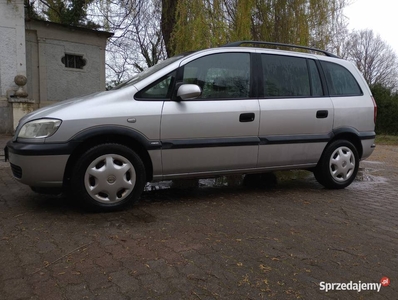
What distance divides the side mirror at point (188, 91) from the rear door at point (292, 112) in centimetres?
94

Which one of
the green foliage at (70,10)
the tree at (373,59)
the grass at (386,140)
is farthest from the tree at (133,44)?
the tree at (373,59)

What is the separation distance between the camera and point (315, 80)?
473 centimetres

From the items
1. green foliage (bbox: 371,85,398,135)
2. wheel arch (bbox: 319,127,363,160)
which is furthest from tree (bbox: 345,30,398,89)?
wheel arch (bbox: 319,127,363,160)

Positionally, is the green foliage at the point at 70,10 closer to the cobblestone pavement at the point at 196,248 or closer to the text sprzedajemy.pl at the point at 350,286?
the cobblestone pavement at the point at 196,248

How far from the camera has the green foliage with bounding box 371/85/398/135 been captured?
2052 cm

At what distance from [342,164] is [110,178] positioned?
10.5 feet

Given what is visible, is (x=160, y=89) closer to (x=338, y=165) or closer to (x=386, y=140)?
(x=338, y=165)

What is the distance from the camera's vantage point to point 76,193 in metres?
3.36

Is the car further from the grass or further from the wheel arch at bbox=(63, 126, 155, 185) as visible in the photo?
the grass

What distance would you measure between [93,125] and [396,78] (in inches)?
1947

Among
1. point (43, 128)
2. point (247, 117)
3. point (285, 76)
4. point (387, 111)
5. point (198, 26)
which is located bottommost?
point (43, 128)

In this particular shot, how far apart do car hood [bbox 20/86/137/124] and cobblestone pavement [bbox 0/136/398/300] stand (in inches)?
38.0

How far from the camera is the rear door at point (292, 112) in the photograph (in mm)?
4270

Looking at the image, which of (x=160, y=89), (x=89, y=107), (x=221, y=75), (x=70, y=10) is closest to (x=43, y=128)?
(x=89, y=107)
